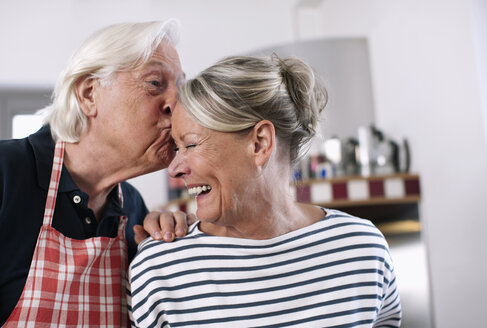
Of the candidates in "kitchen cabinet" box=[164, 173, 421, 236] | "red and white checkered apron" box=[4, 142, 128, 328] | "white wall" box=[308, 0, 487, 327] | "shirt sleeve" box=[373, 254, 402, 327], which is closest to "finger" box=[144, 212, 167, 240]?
"red and white checkered apron" box=[4, 142, 128, 328]

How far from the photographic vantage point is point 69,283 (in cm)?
123

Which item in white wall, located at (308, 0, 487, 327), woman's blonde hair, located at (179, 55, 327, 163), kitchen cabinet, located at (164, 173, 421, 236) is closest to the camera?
woman's blonde hair, located at (179, 55, 327, 163)

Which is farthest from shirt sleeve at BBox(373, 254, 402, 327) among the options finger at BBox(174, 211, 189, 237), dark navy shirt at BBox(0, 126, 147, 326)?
dark navy shirt at BBox(0, 126, 147, 326)

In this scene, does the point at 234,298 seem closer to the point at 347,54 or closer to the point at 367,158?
the point at 367,158

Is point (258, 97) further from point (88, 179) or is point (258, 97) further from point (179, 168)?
A: point (88, 179)

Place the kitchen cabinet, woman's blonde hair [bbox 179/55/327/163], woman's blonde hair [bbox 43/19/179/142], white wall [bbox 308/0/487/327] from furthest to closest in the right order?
the kitchen cabinet < white wall [bbox 308/0/487/327] < woman's blonde hair [bbox 43/19/179/142] < woman's blonde hair [bbox 179/55/327/163]

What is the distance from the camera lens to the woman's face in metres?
1.13

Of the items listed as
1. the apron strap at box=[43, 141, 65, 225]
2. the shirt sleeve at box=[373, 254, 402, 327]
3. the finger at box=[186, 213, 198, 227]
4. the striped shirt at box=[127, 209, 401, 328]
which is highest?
the apron strap at box=[43, 141, 65, 225]

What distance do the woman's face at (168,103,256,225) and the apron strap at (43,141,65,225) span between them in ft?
1.04

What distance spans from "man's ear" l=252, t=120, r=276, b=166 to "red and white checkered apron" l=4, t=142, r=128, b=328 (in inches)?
18.1

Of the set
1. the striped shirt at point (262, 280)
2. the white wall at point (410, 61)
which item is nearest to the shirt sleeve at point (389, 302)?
the striped shirt at point (262, 280)

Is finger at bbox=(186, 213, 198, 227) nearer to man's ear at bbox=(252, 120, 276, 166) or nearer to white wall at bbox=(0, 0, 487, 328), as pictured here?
man's ear at bbox=(252, 120, 276, 166)

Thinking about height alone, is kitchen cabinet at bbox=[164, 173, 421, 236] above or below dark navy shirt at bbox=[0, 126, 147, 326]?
below

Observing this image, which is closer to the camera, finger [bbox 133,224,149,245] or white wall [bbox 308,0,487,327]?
finger [bbox 133,224,149,245]
